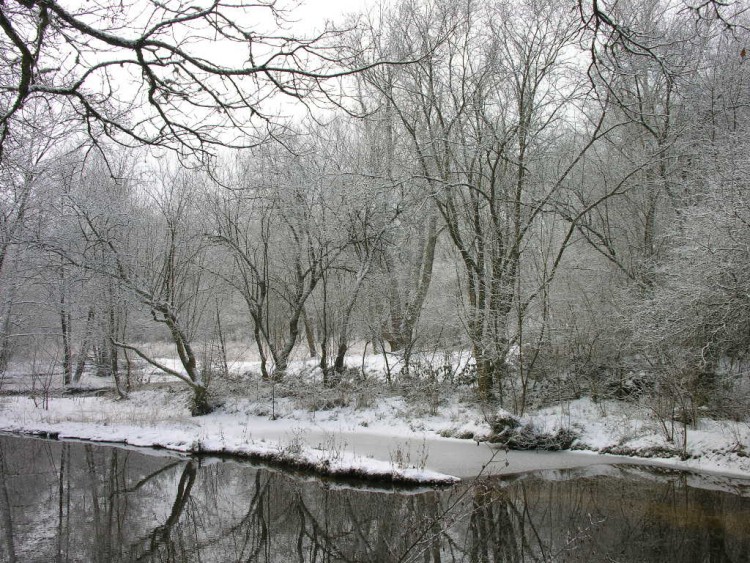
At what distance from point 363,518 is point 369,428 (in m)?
6.26

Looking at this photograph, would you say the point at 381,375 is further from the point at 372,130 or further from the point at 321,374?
the point at 372,130

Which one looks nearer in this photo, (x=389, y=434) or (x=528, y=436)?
(x=528, y=436)

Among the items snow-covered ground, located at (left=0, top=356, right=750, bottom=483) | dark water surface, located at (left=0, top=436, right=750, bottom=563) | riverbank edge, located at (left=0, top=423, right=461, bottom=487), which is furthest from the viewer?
snow-covered ground, located at (left=0, top=356, right=750, bottom=483)

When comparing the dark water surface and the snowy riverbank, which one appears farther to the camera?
the snowy riverbank

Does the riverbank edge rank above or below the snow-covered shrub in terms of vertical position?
below

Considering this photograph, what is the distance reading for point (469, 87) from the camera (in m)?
15.5

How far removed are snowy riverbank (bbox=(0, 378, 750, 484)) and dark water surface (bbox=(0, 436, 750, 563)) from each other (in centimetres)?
68

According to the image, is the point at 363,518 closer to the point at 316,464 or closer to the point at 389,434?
the point at 316,464

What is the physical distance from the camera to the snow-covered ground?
34.9 ft

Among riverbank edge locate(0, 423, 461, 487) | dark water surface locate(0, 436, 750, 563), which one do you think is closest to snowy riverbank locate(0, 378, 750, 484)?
riverbank edge locate(0, 423, 461, 487)

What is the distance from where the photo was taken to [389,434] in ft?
45.5

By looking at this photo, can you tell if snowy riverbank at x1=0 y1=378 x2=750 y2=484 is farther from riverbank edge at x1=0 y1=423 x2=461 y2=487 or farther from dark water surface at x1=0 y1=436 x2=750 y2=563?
dark water surface at x1=0 y1=436 x2=750 y2=563

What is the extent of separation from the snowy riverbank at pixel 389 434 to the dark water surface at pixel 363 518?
0.68 meters

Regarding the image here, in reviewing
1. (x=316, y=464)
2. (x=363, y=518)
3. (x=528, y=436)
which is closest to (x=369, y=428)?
(x=316, y=464)
